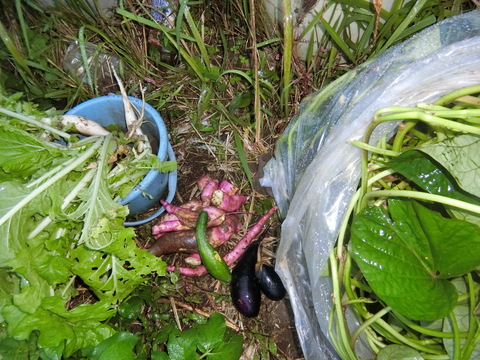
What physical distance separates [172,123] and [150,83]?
0.64 feet

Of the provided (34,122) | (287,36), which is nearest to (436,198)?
(287,36)

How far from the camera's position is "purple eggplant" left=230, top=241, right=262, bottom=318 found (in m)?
1.52

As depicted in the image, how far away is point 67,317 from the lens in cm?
125

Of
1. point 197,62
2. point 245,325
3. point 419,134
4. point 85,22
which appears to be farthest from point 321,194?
point 85,22

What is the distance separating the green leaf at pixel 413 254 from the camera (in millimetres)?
846

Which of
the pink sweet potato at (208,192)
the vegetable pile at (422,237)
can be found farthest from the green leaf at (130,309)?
the vegetable pile at (422,237)

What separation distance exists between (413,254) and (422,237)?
41mm

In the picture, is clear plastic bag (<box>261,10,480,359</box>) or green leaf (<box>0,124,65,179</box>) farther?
green leaf (<box>0,124,65,179</box>)

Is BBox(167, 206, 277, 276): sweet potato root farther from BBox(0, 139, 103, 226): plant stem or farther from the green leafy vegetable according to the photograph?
BBox(0, 139, 103, 226): plant stem

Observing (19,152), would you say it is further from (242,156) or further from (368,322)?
(368,322)

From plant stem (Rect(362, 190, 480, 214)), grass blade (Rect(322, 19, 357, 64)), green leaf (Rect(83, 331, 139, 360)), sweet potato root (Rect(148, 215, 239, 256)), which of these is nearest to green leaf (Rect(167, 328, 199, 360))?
green leaf (Rect(83, 331, 139, 360))

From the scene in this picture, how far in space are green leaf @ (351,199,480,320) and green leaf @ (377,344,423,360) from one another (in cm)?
16

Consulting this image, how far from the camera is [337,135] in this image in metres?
1.08

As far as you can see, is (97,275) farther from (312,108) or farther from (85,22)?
(85,22)
